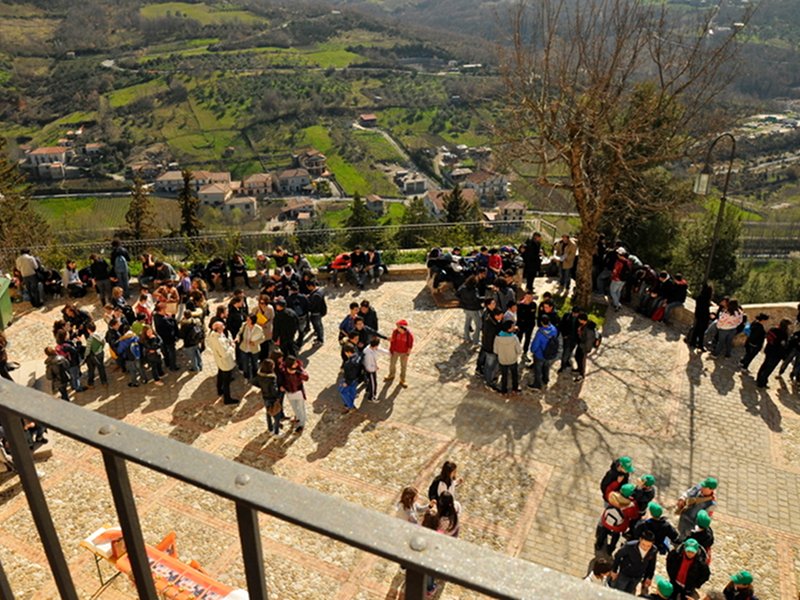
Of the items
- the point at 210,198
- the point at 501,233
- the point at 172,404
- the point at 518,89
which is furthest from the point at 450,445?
the point at 210,198

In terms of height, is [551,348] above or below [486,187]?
above

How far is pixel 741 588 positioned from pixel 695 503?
76.4 inches

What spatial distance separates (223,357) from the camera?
13.0m

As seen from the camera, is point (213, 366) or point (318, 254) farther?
point (318, 254)

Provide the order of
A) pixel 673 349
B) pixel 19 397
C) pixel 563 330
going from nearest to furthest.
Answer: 1. pixel 19 397
2. pixel 563 330
3. pixel 673 349

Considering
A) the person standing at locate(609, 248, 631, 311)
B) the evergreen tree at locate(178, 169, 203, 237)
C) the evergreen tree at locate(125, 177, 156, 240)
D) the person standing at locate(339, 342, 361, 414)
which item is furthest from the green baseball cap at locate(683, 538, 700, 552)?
the evergreen tree at locate(125, 177, 156, 240)

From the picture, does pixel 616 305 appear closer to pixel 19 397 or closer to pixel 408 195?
pixel 19 397

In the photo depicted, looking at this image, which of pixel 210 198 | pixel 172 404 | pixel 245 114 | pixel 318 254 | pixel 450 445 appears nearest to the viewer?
pixel 450 445

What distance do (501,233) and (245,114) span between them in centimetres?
14106

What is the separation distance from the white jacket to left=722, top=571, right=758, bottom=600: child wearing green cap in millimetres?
9538

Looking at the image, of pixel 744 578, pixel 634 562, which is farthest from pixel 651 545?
pixel 744 578

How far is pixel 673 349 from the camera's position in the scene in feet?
53.5

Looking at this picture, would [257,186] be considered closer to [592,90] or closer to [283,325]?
[592,90]

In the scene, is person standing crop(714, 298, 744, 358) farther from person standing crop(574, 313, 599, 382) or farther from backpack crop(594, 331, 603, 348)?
person standing crop(574, 313, 599, 382)
